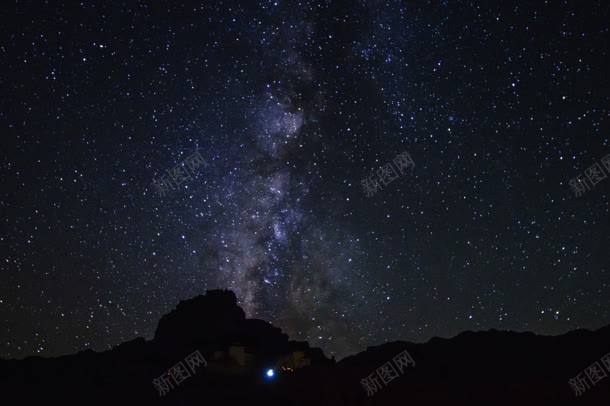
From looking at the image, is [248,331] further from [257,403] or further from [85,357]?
[257,403]

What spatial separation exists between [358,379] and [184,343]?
1964 cm

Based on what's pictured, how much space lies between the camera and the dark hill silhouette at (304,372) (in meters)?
27.3

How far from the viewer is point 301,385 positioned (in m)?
27.9

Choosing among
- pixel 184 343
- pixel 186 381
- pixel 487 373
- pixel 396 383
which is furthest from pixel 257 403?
pixel 184 343

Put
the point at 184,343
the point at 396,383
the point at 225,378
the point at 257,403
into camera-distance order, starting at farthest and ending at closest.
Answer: the point at 184,343, the point at 225,378, the point at 396,383, the point at 257,403

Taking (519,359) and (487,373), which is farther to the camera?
(519,359)

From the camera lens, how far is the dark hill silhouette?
27.3 m

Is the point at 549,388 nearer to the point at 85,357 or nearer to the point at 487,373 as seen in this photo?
the point at 487,373

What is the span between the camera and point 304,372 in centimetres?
3048

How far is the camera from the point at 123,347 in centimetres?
4147

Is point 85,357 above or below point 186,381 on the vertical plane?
above

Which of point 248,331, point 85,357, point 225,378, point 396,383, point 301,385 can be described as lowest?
point 396,383

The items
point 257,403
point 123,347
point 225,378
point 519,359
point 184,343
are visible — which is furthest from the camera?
point 184,343

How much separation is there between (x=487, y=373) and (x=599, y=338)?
1091 centimetres
